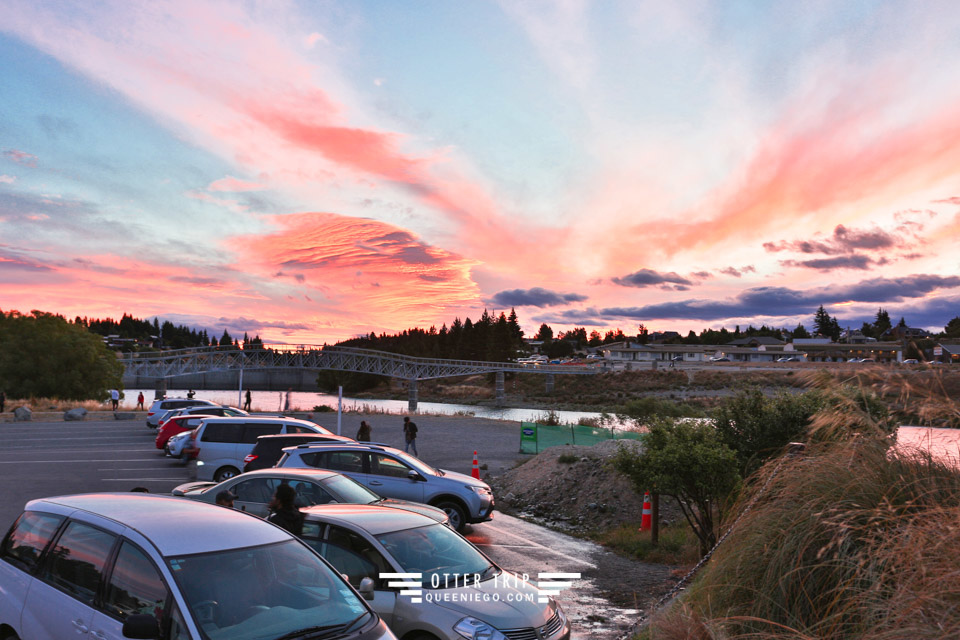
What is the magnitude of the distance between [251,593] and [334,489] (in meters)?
5.25

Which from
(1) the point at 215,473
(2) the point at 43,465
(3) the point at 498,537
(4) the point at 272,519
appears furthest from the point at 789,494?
(2) the point at 43,465

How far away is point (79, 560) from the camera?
16.3ft

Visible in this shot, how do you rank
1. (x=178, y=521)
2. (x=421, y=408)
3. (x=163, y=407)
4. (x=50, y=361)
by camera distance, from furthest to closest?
(x=421, y=408) → (x=50, y=361) → (x=163, y=407) → (x=178, y=521)

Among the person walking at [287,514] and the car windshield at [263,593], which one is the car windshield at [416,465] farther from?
the car windshield at [263,593]

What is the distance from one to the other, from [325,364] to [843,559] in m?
110

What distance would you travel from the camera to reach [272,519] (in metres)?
7.33

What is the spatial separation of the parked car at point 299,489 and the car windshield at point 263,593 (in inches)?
167

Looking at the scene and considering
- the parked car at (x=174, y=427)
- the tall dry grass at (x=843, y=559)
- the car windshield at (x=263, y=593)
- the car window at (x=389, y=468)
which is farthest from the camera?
the parked car at (x=174, y=427)

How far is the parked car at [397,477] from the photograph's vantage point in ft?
44.4

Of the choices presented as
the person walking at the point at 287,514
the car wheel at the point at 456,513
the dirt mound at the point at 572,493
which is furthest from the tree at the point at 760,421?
the person walking at the point at 287,514

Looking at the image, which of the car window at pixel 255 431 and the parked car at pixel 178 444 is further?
the parked car at pixel 178 444

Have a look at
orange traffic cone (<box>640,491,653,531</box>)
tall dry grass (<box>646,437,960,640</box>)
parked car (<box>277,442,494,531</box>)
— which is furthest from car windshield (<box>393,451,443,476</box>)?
tall dry grass (<box>646,437,960,640</box>)

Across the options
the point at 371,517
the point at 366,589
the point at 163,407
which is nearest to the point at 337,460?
the point at 371,517

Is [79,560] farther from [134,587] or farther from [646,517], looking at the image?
[646,517]
